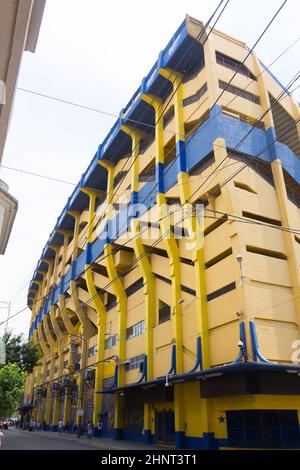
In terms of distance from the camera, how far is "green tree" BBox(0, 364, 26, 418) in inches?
831

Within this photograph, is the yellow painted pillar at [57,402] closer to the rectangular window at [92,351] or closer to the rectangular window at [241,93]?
the rectangular window at [92,351]

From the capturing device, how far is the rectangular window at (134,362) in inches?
1197

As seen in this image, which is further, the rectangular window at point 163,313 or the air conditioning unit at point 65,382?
the air conditioning unit at point 65,382

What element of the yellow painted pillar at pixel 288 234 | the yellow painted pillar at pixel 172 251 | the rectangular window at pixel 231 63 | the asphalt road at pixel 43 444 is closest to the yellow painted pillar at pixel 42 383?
the asphalt road at pixel 43 444

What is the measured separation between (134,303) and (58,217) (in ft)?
85.8

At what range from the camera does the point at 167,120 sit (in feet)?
107

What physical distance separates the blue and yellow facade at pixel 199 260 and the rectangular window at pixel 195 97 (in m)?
0.09

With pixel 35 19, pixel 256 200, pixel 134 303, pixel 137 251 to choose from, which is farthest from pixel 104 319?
pixel 35 19

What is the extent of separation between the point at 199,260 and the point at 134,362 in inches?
479

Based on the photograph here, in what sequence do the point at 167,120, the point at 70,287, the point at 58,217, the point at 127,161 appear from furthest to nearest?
1. the point at 58,217
2. the point at 70,287
3. the point at 127,161
4. the point at 167,120

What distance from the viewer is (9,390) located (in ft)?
71.2

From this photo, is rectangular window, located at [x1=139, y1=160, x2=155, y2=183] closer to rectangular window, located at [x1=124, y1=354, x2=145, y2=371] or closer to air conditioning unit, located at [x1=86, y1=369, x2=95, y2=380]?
rectangular window, located at [x1=124, y1=354, x2=145, y2=371]
